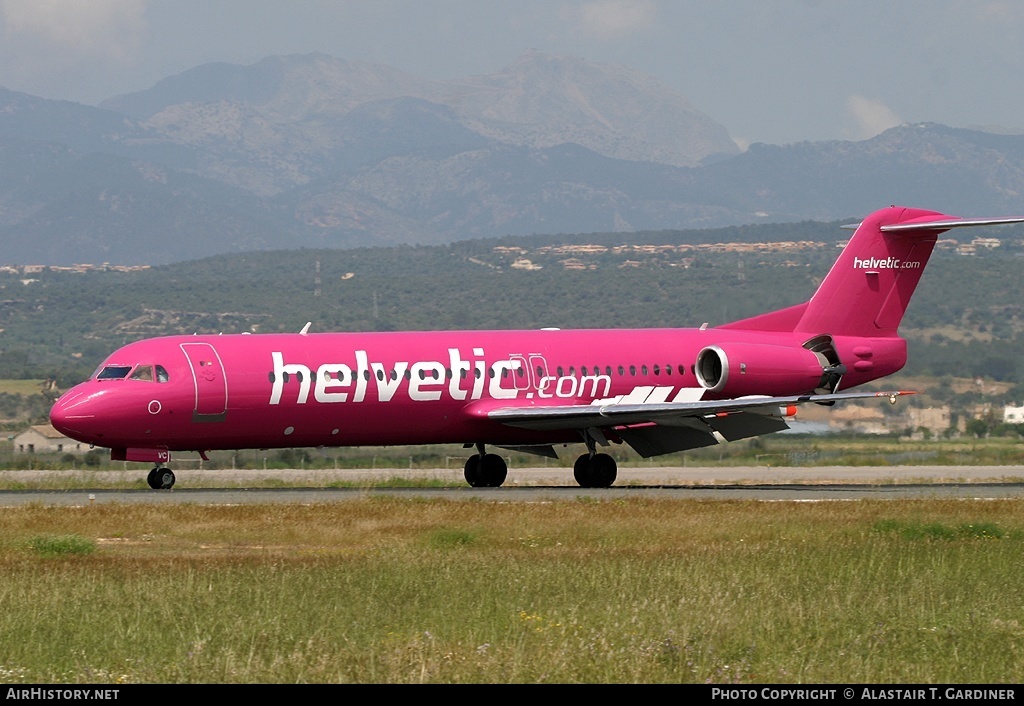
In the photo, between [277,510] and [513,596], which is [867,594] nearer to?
[513,596]

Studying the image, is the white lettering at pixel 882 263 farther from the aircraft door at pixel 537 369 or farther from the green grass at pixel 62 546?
the green grass at pixel 62 546

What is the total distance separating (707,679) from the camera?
1276cm

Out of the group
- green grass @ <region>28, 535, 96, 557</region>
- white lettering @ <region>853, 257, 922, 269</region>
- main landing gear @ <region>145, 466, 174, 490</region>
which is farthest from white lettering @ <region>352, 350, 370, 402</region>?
white lettering @ <region>853, 257, 922, 269</region>

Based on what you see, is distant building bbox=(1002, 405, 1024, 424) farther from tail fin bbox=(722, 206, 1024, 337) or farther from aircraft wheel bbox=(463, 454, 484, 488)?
aircraft wheel bbox=(463, 454, 484, 488)

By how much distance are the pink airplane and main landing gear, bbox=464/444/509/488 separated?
0.04 meters

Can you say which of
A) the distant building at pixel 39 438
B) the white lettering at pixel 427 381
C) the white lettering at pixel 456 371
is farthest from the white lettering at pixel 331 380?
the distant building at pixel 39 438

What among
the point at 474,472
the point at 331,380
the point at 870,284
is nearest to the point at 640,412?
the point at 474,472

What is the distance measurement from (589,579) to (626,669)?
5.45 m

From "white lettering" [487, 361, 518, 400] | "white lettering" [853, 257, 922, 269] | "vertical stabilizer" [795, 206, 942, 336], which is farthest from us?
"white lettering" [853, 257, 922, 269]

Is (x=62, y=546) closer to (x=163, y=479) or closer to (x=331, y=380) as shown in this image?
(x=331, y=380)

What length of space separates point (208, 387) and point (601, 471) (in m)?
9.47

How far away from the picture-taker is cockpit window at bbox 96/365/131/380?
3312cm

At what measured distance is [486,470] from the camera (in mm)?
38375
